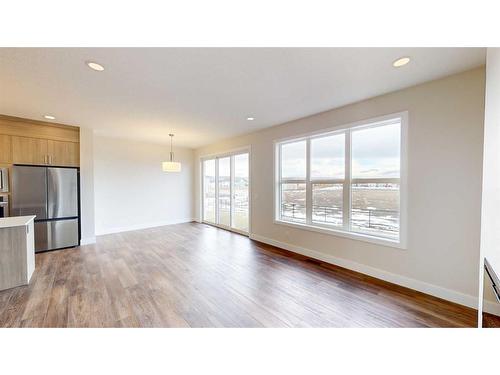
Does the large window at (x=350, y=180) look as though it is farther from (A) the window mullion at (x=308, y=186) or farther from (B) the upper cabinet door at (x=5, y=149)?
(B) the upper cabinet door at (x=5, y=149)

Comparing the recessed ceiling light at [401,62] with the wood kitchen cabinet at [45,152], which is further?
the wood kitchen cabinet at [45,152]

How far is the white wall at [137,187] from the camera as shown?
5.25m

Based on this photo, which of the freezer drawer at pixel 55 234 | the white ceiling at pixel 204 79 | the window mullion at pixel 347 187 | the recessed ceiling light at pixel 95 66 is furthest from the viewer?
the freezer drawer at pixel 55 234

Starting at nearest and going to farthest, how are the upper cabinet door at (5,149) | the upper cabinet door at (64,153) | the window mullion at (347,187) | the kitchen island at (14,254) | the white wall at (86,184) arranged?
the kitchen island at (14,254) → the window mullion at (347,187) → the upper cabinet door at (5,149) → the upper cabinet door at (64,153) → the white wall at (86,184)

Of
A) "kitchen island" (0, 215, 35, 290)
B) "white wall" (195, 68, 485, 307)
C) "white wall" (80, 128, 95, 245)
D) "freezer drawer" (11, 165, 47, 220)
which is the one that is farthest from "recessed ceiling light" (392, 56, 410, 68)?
"freezer drawer" (11, 165, 47, 220)

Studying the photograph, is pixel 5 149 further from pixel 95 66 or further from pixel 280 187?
pixel 280 187

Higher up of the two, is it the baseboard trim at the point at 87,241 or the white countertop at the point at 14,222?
the white countertop at the point at 14,222

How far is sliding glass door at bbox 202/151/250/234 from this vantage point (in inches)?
210

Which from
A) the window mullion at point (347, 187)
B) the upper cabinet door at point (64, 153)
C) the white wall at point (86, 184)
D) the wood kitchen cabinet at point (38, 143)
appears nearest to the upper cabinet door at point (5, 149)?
the wood kitchen cabinet at point (38, 143)

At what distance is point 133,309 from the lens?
2.06m

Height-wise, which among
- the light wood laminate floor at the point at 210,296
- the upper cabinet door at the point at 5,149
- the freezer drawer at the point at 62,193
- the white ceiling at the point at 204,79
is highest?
the white ceiling at the point at 204,79

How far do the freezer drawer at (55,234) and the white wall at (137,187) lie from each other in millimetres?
974
